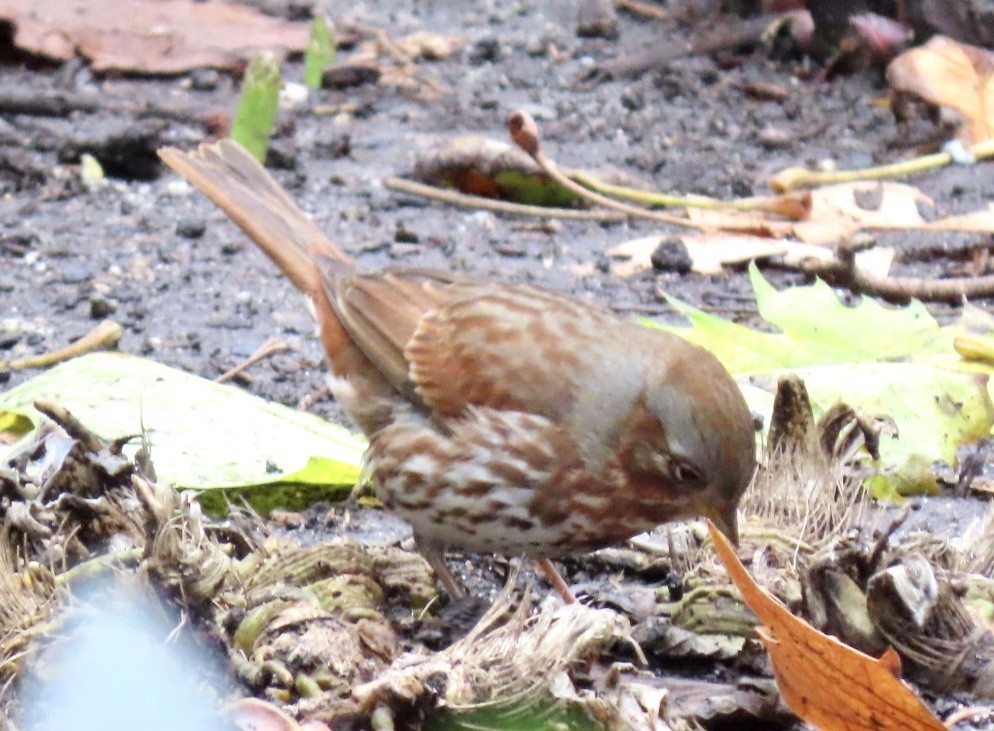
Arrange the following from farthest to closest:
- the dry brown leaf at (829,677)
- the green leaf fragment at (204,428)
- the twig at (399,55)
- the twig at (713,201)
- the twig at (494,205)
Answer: the twig at (399,55), the twig at (494,205), the twig at (713,201), the green leaf fragment at (204,428), the dry brown leaf at (829,677)

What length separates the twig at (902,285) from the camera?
17.9 ft

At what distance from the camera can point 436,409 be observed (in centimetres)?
400

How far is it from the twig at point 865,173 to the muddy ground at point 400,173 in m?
0.10

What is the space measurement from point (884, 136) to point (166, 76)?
341 cm

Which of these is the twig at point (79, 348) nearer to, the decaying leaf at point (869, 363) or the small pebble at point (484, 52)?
the decaying leaf at point (869, 363)

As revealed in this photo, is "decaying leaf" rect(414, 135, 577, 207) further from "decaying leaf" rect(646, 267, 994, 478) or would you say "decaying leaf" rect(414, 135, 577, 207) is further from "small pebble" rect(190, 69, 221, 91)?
"decaying leaf" rect(646, 267, 994, 478)

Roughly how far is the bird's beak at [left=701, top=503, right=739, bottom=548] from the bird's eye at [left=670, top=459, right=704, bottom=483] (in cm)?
6

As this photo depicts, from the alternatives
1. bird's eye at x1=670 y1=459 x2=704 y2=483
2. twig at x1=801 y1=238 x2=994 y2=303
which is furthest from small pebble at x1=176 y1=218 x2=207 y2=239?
bird's eye at x1=670 y1=459 x2=704 y2=483

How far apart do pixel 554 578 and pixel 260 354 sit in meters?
1.68

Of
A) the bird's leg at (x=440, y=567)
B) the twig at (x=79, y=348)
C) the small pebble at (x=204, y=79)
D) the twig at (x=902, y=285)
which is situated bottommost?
the small pebble at (x=204, y=79)

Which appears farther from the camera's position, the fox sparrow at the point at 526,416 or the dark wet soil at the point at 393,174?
the dark wet soil at the point at 393,174

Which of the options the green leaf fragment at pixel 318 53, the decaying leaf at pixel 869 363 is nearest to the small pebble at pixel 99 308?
the decaying leaf at pixel 869 363

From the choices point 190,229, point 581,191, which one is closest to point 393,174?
point 581,191

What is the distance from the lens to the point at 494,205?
255 inches
